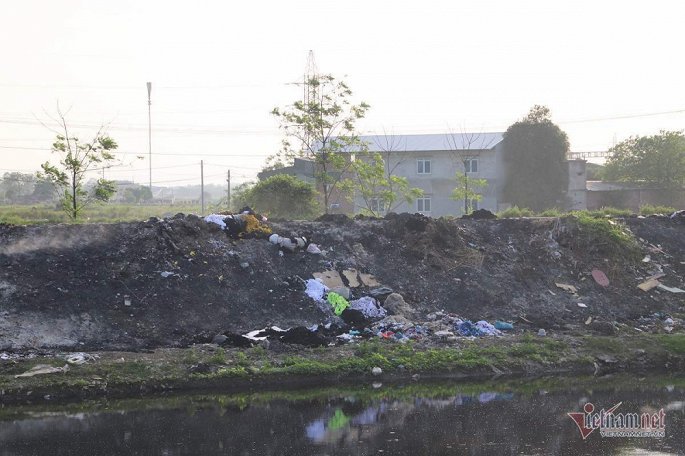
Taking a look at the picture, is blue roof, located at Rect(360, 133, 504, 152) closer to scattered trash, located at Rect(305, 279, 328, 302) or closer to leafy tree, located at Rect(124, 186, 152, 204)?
scattered trash, located at Rect(305, 279, 328, 302)

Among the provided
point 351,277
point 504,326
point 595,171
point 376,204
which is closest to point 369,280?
point 351,277

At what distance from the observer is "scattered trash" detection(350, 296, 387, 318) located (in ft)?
52.4

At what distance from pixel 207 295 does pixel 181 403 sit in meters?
4.64

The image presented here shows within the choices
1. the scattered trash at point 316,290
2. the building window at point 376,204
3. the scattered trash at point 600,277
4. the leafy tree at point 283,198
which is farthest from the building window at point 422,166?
the scattered trash at point 316,290

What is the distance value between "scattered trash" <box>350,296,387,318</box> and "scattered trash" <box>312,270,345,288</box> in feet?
3.05

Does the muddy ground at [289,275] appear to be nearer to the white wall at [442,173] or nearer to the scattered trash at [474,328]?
the scattered trash at [474,328]

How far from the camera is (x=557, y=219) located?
20266mm

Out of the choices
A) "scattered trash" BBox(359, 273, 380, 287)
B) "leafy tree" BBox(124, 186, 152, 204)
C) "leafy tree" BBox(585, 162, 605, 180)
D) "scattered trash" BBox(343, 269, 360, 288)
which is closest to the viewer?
"scattered trash" BBox(343, 269, 360, 288)

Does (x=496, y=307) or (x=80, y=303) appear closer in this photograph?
(x=80, y=303)

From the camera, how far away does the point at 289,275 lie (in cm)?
1705

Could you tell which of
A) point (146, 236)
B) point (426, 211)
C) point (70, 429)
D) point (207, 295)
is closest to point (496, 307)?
point (207, 295)

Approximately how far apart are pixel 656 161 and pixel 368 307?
101 ft

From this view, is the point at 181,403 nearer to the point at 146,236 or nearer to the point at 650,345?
the point at 146,236

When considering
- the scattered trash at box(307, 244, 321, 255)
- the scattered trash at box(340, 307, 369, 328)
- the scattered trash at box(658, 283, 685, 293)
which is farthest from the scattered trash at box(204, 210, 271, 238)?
the scattered trash at box(658, 283, 685, 293)
